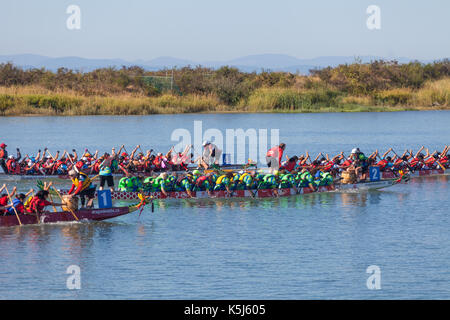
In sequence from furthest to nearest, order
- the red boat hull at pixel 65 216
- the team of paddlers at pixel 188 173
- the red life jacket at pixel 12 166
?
1. the red life jacket at pixel 12 166
2. the team of paddlers at pixel 188 173
3. the red boat hull at pixel 65 216

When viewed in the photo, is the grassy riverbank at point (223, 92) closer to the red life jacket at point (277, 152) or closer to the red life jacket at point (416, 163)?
the red life jacket at point (416, 163)

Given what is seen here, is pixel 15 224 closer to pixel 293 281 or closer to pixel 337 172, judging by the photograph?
pixel 293 281

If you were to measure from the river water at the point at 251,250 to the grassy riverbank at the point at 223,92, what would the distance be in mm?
34182

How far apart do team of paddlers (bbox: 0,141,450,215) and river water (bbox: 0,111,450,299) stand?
0.68 metres

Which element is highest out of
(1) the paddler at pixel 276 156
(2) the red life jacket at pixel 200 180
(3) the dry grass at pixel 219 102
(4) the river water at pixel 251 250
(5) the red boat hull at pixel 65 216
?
(3) the dry grass at pixel 219 102

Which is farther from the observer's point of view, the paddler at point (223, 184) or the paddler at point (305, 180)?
the paddler at point (305, 180)

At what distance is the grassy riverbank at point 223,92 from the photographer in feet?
213

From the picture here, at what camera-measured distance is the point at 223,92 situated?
235 ft

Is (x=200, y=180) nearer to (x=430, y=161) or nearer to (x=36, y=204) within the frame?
(x=36, y=204)

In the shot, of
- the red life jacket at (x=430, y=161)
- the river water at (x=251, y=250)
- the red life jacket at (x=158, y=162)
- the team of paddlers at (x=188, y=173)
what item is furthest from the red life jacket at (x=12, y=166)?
the red life jacket at (x=430, y=161)

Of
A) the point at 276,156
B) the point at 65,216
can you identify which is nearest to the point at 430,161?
the point at 276,156

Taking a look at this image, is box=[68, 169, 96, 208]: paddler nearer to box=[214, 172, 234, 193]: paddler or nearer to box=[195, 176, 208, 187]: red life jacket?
box=[195, 176, 208, 187]: red life jacket

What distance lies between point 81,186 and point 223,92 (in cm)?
4946

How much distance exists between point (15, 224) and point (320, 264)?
8.68 meters
